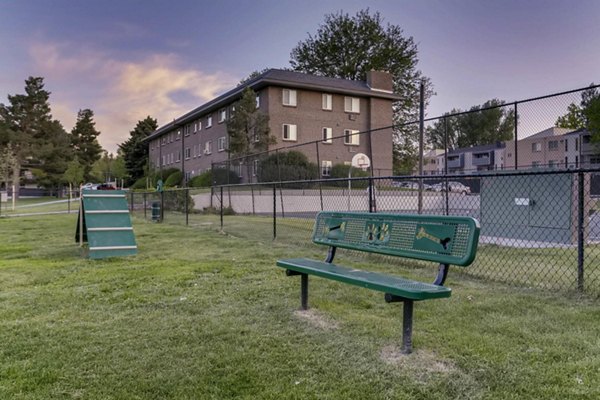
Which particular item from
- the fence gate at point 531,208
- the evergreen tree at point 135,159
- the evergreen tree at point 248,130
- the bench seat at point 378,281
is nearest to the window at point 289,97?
the evergreen tree at point 248,130

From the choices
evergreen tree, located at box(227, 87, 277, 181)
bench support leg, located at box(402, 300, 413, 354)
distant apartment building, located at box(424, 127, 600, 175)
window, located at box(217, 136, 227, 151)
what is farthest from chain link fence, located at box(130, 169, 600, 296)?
window, located at box(217, 136, 227, 151)

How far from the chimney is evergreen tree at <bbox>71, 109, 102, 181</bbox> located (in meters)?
63.4

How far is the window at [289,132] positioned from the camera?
33375 millimetres

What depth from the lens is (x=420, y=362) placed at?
10.6 feet

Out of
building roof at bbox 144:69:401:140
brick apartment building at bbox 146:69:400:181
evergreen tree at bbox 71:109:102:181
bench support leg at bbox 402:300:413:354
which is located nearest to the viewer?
bench support leg at bbox 402:300:413:354

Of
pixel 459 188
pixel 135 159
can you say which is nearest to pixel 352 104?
pixel 459 188

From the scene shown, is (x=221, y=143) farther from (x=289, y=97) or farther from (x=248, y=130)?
(x=248, y=130)

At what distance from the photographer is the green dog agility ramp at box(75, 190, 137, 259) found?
315 inches

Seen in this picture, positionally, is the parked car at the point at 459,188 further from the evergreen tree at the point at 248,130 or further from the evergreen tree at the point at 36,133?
the evergreen tree at the point at 36,133

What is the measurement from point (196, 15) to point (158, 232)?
9515 millimetres

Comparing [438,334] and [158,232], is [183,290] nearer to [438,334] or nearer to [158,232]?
[438,334]

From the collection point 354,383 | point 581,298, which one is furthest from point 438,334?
point 581,298

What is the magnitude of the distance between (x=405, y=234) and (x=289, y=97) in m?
30.5

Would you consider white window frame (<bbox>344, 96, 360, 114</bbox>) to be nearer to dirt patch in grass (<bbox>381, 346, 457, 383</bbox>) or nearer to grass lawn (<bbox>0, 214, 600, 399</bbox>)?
grass lawn (<bbox>0, 214, 600, 399</bbox>)
